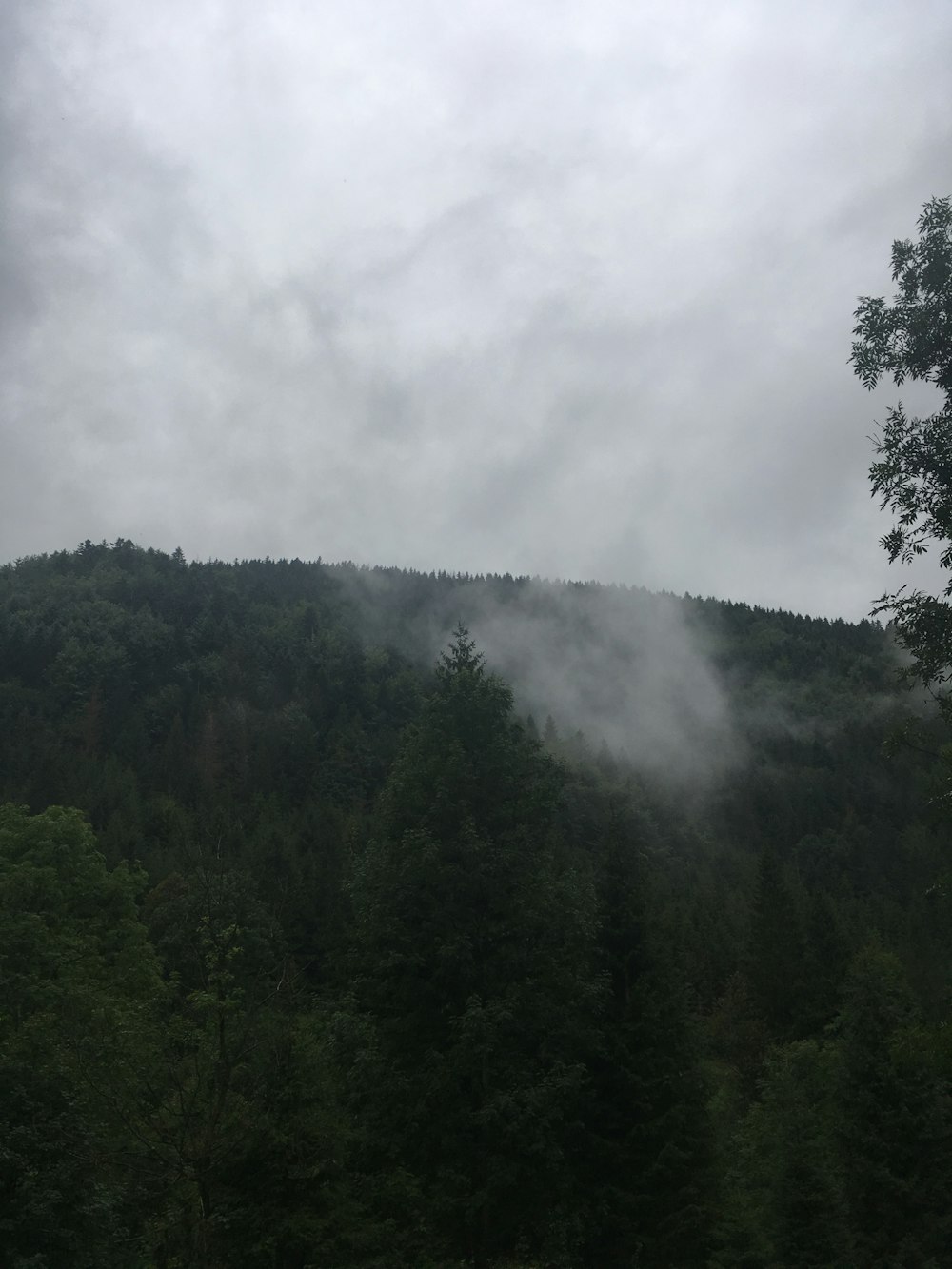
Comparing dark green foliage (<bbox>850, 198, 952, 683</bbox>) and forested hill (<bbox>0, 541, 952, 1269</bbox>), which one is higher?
dark green foliage (<bbox>850, 198, 952, 683</bbox>)

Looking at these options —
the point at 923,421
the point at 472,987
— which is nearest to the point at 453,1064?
the point at 472,987

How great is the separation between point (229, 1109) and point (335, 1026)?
4.02m

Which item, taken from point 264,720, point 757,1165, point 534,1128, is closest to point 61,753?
point 264,720

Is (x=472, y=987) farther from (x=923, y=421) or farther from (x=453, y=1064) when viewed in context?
(x=923, y=421)

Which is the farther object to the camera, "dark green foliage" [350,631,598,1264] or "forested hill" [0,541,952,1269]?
"dark green foliage" [350,631,598,1264]

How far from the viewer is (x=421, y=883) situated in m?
18.9

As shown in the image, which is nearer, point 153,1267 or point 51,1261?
point 51,1261

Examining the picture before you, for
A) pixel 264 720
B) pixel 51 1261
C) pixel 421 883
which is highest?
pixel 264 720

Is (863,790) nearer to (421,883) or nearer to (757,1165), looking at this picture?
(757,1165)

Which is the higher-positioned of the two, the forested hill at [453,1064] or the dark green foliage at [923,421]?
the dark green foliage at [923,421]

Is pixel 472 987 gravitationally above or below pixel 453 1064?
above

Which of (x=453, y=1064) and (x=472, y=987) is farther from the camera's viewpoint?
(x=472, y=987)

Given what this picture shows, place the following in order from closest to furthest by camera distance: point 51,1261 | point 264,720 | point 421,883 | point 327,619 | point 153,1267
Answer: point 51,1261 < point 153,1267 < point 421,883 < point 264,720 < point 327,619

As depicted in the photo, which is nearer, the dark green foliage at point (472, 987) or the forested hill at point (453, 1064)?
the forested hill at point (453, 1064)
